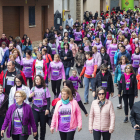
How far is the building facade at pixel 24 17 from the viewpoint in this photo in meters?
21.8

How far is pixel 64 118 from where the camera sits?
6793 mm

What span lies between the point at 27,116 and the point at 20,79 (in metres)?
→ 1.44

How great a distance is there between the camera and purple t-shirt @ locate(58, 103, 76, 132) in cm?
675

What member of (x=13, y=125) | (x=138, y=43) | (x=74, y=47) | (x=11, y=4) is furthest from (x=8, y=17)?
(x=13, y=125)

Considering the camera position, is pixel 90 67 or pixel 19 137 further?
pixel 90 67

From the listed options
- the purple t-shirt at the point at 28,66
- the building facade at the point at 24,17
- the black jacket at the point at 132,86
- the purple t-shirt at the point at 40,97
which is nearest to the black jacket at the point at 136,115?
the purple t-shirt at the point at 40,97

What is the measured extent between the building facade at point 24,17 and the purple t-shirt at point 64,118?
14.3 metres

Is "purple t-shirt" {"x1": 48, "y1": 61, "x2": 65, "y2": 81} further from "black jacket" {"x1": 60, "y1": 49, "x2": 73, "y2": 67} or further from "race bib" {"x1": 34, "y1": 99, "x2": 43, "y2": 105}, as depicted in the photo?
"race bib" {"x1": 34, "y1": 99, "x2": 43, "y2": 105}

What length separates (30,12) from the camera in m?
24.0

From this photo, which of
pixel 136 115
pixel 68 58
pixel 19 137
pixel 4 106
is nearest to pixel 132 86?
pixel 136 115

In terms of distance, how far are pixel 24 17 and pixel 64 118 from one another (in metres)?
17.0

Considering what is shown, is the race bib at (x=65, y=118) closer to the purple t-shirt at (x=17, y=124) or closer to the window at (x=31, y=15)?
the purple t-shirt at (x=17, y=124)

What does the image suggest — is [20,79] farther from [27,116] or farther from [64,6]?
[64,6]

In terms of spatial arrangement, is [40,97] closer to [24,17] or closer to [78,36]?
[78,36]
